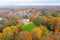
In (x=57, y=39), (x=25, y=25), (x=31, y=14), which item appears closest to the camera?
(x=57, y=39)

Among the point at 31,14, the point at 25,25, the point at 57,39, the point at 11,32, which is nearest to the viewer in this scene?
the point at 57,39

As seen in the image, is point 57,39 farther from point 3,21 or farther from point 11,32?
point 3,21

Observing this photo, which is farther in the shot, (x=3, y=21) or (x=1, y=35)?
(x=3, y=21)

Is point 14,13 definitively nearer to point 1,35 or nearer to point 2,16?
point 2,16

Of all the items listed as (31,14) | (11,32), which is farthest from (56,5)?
(11,32)

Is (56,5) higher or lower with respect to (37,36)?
higher

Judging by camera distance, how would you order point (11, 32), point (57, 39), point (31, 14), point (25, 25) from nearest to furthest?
1. point (57, 39)
2. point (11, 32)
3. point (25, 25)
4. point (31, 14)

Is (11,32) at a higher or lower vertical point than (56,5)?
lower

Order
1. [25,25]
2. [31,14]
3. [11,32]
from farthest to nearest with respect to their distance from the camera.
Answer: [31,14] < [25,25] < [11,32]

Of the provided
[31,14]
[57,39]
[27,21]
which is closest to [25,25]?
[27,21]
